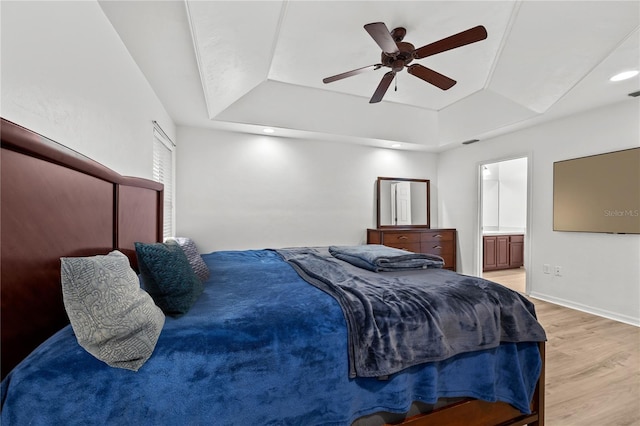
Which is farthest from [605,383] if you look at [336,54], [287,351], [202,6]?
[202,6]

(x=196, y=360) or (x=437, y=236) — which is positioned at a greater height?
(x=437, y=236)

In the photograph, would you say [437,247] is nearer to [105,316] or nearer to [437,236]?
[437,236]

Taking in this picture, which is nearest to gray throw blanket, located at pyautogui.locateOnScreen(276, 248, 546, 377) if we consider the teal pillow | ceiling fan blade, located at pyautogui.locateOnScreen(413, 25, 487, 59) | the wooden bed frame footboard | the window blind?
the wooden bed frame footboard

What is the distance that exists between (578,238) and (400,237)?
2.12 meters

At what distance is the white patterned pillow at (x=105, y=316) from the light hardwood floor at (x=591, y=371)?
6.77 feet

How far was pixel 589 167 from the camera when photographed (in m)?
3.12

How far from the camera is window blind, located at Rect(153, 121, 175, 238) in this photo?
9.14 ft

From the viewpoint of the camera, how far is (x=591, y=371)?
1.96 metres

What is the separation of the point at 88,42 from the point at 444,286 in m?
2.33

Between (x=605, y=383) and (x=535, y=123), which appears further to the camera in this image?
(x=535, y=123)

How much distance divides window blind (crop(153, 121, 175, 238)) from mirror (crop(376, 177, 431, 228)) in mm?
3111

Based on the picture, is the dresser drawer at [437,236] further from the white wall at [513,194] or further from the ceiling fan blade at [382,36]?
the ceiling fan blade at [382,36]

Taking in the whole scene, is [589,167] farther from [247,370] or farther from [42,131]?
[42,131]

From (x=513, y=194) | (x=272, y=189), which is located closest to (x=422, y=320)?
(x=272, y=189)
